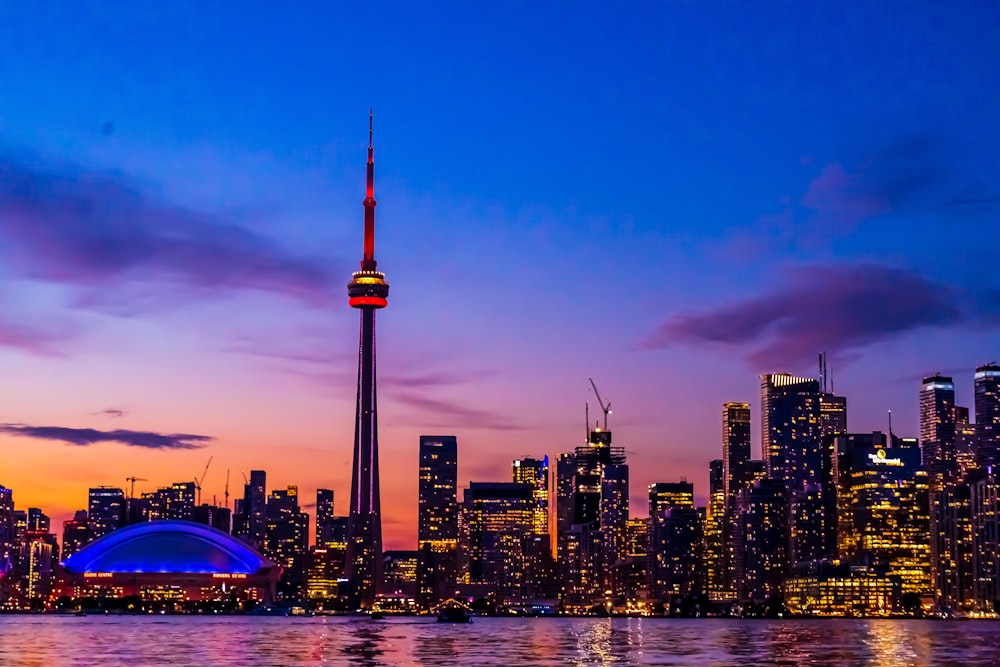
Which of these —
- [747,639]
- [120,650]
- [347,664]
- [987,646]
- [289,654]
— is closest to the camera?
[347,664]

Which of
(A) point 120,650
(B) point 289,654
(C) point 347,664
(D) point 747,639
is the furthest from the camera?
(D) point 747,639

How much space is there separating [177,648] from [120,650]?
6.93 meters

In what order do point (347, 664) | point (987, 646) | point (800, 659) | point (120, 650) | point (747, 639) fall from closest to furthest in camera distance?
point (347, 664)
point (800, 659)
point (120, 650)
point (987, 646)
point (747, 639)

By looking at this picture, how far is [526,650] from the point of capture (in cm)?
15838

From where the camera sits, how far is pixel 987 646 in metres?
179

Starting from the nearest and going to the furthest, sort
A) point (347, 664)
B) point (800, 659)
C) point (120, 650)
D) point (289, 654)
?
point (347, 664)
point (800, 659)
point (289, 654)
point (120, 650)

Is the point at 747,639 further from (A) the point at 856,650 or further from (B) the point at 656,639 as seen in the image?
(A) the point at 856,650

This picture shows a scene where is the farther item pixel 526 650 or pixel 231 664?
pixel 526 650

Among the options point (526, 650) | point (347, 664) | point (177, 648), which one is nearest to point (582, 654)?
point (526, 650)

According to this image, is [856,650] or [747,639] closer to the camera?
[856,650]

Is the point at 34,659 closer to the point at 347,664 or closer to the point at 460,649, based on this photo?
the point at 347,664

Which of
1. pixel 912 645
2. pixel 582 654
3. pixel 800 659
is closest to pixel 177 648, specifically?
pixel 582 654

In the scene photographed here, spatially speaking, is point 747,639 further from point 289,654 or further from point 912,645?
point 289,654

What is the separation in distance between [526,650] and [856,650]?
Answer: 34862 mm
